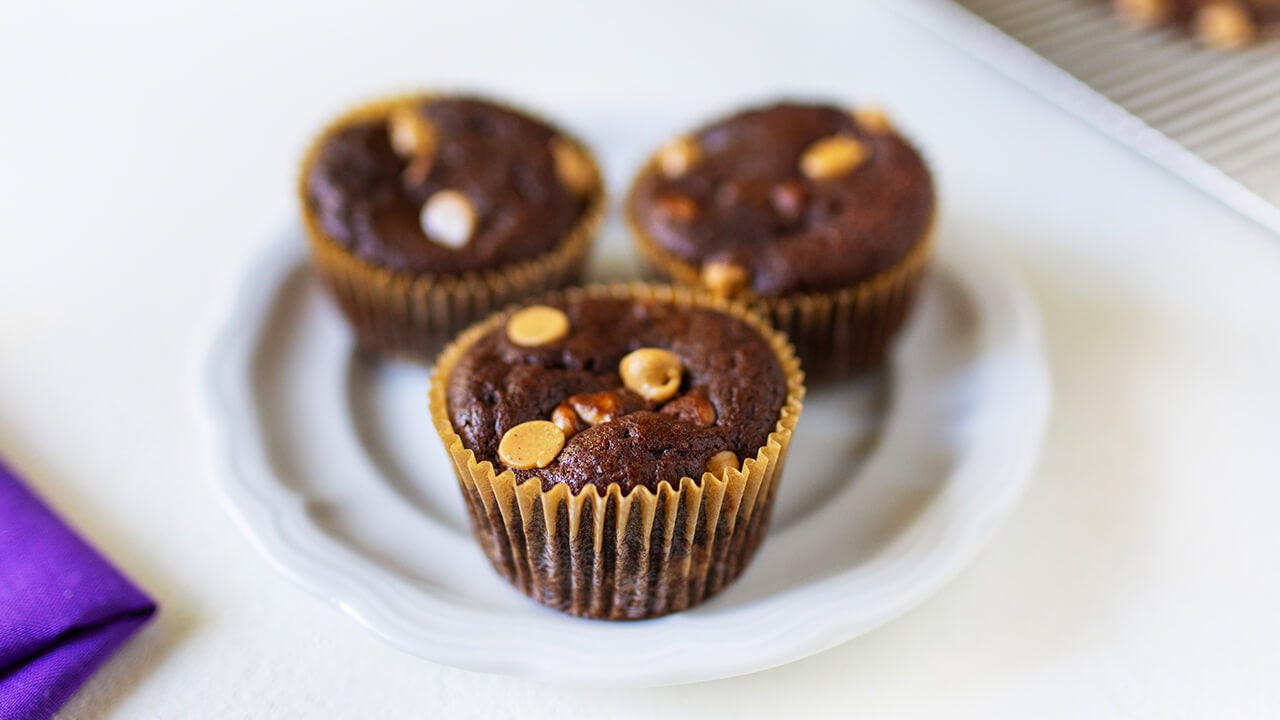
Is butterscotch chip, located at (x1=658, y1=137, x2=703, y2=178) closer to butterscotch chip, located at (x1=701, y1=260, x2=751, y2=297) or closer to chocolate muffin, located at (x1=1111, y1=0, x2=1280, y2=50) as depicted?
butterscotch chip, located at (x1=701, y1=260, x2=751, y2=297)

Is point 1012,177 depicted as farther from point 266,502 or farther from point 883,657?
point 266,502

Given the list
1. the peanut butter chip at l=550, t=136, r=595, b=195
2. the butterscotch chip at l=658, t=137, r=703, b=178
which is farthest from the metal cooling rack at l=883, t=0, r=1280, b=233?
the peanut butter chip at l=550, t=136, r=595, b=195

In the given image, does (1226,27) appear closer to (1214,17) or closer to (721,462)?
(1214,17)

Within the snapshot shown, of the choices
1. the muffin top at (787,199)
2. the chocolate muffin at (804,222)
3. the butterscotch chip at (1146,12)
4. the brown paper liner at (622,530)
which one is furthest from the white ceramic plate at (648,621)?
the butterscotch chip at (1146,12)

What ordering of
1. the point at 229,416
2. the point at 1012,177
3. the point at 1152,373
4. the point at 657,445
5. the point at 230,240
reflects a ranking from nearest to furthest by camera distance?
the point at 657,445, the point at 229,416, the point at 1152,373, the point at 230,240, the point at 1012,177

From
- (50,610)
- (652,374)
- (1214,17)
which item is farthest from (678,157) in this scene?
(1214,17)

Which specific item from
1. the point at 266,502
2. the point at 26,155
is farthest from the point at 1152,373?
the point at 26,155
